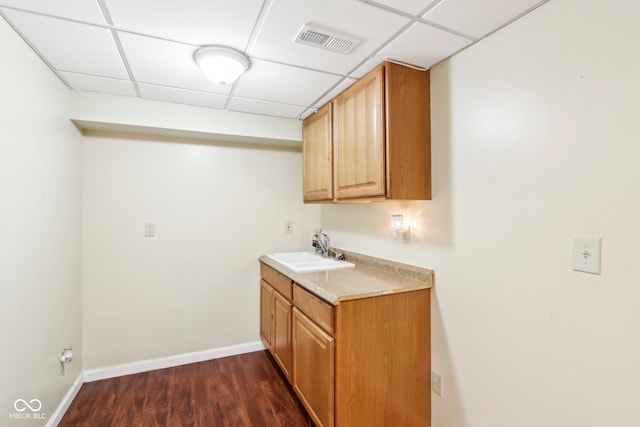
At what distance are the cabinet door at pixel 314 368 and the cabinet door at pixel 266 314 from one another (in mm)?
604

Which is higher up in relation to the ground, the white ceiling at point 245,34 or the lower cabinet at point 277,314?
the white ceiling at point 245,34

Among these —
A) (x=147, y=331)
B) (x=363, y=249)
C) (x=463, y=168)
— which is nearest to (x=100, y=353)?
(x=147, y=331)

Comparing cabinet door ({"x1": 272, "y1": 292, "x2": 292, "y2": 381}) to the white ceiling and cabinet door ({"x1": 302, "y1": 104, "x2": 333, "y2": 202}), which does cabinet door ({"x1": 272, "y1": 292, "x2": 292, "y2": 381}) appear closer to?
cabinet door ({"x1": 302, "y1": 104, "x2": 333, "y2": 202})

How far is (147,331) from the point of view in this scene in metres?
2.56

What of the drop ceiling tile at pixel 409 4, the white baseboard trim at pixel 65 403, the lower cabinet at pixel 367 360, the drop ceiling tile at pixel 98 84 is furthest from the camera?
the drop ceiling tile at pixel 98 84

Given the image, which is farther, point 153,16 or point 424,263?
point 424,263

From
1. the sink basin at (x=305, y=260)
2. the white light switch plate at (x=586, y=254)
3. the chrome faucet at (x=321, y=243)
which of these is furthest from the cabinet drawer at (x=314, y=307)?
the white light switch plate at (x=586, y=254)

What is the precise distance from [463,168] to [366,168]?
542 mm

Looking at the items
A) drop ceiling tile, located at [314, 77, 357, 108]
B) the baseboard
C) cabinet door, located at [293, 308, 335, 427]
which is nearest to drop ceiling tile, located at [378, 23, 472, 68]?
drop ceiling tile, located at [314, 77, 357, 108]

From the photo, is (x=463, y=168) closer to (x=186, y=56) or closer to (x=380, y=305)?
(x=380, y=305)

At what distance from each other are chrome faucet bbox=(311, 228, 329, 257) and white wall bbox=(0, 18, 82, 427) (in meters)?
1.93

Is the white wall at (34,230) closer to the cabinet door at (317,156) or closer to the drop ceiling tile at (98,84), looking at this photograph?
the drop ceiling tile at (98,84)

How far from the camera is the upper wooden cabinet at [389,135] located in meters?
1.71
